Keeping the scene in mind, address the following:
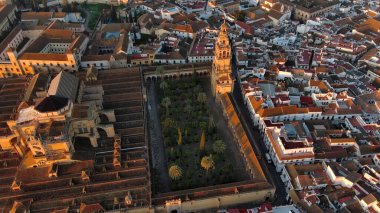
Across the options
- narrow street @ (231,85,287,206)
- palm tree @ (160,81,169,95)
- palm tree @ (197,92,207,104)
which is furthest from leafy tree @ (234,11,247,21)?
palm tree @ (197,92,207,104)

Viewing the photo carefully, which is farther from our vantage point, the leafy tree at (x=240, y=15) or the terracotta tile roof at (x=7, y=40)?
the leafy tree at (x=240, y=15)

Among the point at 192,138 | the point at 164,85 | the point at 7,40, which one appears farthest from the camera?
the point at 7,40

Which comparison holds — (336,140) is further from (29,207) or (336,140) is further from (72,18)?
(72,18)

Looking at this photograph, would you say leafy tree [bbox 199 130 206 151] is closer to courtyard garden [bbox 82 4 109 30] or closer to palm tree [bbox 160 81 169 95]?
palm tree [bbox 160 81 169 95]

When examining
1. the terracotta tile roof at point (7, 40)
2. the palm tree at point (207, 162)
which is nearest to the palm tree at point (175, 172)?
the palm tree at point (207, 162)

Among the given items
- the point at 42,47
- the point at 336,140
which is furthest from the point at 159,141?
the point at 42,47

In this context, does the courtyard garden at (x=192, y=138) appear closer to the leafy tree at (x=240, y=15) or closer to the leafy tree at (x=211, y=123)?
the leafy tree at (x=211, y=123)

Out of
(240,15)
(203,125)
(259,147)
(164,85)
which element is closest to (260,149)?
(259,147)

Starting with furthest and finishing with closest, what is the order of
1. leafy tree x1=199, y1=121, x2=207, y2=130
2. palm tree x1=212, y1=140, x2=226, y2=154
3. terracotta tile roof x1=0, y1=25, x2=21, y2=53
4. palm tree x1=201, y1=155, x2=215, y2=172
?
terracotta tile roof x1=0, y1=25, x2=21, y2=53
leafy tree x1=199, y1=121, x2=207, y2=130
palm tree x1=212, y1=140, x2=226, y2=154
palm tree x1=201, y1=155, x2=215, y2=172

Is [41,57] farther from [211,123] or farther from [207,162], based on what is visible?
[207,162]
